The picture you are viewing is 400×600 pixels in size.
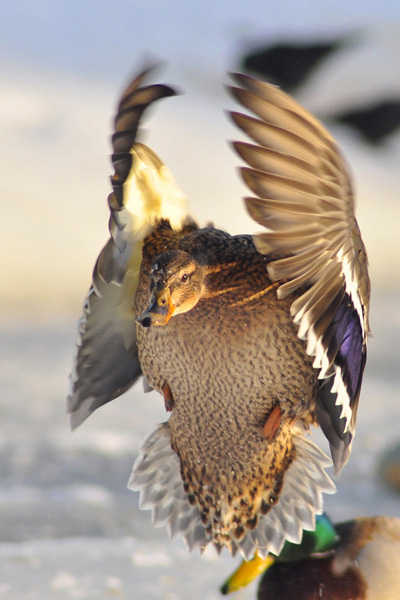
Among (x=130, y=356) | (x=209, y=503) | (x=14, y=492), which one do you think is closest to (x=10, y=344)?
(x=14, y=492)

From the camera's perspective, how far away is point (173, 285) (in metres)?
1.62

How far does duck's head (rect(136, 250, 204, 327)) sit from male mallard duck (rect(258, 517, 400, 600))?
1.09 meters

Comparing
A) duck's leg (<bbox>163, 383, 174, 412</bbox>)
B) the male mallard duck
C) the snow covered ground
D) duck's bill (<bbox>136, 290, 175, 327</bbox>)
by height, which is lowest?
the male mallard duck

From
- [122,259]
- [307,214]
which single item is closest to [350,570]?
[122,259]

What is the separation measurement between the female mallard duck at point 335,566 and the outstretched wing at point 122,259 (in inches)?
27.0

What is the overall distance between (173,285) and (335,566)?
118cm

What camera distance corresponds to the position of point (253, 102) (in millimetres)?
1330

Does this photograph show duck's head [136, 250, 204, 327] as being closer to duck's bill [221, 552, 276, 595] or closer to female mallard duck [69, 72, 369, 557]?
female mallard duck [69, 72, 369, 557]

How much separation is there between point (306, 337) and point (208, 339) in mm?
213

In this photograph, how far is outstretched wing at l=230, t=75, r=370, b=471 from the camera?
1343mm

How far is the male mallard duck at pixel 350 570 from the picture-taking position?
2316 mm

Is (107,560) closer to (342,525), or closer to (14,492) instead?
(14,492)

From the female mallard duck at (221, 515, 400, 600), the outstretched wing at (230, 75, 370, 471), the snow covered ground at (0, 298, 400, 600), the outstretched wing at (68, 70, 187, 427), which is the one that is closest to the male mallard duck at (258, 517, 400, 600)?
the female mallard duck at (221, 515, 400, 600)

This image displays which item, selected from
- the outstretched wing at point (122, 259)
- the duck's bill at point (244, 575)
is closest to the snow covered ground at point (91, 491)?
the duck's bill at point (244, 575)
